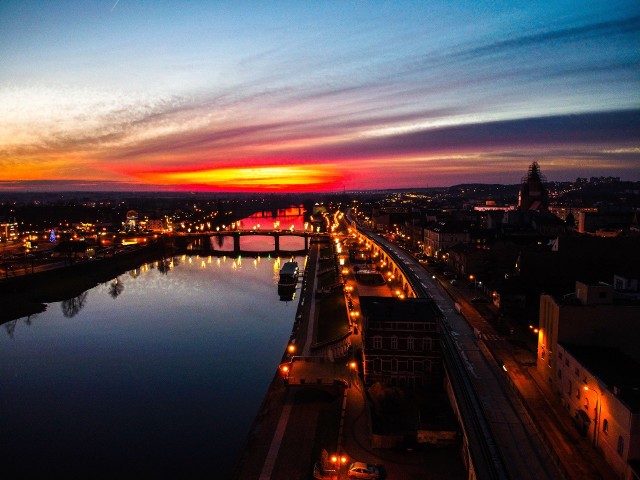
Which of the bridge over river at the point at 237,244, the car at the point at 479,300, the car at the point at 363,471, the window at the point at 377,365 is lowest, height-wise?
the bridge over river at the point at 237,244

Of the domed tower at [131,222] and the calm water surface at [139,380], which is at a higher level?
the domed tower at [131,222]

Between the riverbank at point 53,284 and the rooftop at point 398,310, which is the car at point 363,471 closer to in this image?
the rooftop at point 398,310

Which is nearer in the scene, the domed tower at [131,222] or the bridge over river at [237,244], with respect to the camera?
the bridge over river at [237,244]

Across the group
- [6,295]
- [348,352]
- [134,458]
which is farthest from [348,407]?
[6,295]

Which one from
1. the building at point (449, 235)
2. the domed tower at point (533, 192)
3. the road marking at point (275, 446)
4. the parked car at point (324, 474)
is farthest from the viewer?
the domed tower at point (533, 192)

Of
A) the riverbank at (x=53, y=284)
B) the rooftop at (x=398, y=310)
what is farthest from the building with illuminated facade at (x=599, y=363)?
the riverbank at (x=53, y=284)

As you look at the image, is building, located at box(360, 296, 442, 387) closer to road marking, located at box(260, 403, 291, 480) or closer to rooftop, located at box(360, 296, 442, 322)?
rooftop, located at box(360, 296, 442, 322)

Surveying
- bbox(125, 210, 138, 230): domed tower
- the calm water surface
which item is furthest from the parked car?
bbox(125, 210, 138, 230): domed tower
